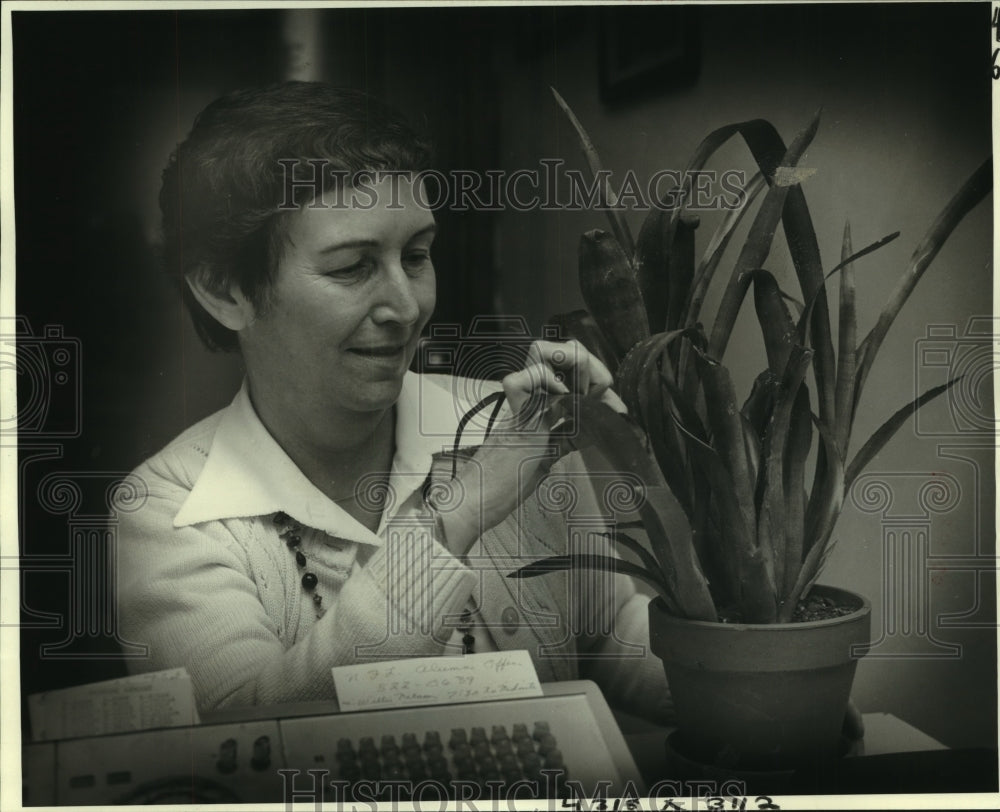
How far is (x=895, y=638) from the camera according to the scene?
1.80m

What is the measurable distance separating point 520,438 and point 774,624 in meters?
0.51

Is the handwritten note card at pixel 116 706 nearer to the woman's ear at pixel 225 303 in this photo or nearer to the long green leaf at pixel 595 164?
the woman's ear at pixel 225 303

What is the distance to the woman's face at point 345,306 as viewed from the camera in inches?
66.7

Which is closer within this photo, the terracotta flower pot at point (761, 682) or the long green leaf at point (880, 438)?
the terracotta flower pot at point (761, 682)

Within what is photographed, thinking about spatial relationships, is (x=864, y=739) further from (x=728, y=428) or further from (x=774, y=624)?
(x=728, y=428)

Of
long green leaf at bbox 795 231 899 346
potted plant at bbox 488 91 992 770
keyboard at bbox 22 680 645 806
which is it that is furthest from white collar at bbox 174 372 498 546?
long green leaf at bbox 795 231 899 346

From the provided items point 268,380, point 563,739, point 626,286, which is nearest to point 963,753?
point 563,739

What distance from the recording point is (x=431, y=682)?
1733 mm

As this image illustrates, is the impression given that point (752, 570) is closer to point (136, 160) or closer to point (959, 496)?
point (959, 496)

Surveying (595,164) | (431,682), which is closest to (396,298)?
(595,164)

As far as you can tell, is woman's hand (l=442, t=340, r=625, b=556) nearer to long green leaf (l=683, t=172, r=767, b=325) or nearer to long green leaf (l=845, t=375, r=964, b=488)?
long green leaf (l=683, t=172, r=767, b=325)

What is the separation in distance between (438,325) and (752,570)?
0.65m

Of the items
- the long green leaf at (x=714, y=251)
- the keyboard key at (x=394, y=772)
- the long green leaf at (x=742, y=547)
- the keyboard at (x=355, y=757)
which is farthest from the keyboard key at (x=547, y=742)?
the long green leaf at (x=714, y=251)

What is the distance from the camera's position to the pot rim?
166cm
